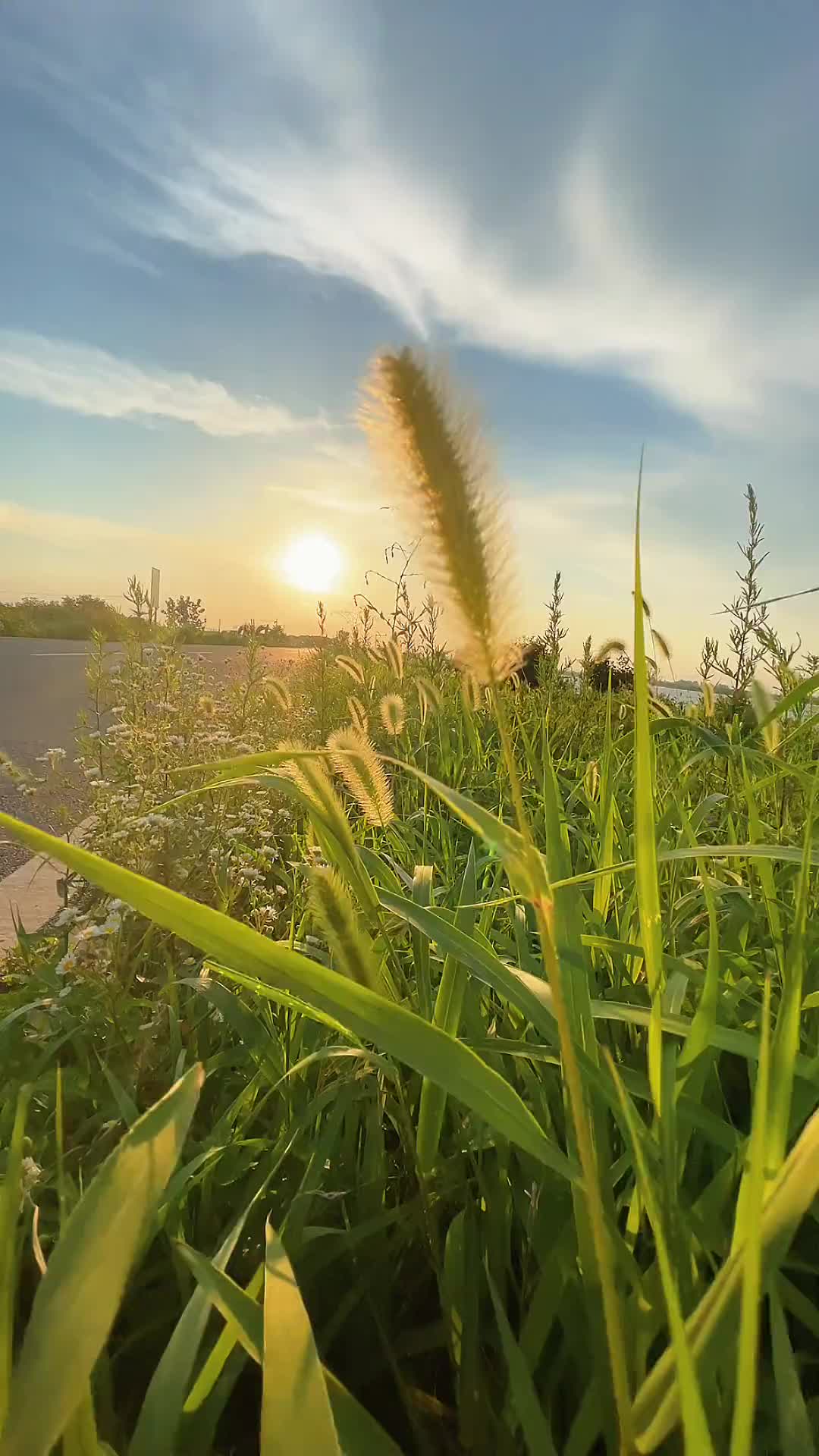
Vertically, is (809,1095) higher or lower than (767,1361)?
higher

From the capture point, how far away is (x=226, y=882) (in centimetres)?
191

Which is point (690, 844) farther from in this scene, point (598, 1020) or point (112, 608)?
point (112, 608)

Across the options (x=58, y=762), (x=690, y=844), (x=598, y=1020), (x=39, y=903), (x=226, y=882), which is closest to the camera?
(x=598, y=1020)

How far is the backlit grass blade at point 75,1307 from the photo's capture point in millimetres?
439

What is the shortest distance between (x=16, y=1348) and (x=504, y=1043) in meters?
0.54

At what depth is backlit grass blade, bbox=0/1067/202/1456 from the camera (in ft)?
1.44

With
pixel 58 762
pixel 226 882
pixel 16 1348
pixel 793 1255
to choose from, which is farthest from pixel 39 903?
pixel 793 1255

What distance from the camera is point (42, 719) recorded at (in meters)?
7.67

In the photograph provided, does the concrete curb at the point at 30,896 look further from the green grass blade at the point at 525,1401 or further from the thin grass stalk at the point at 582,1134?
→ the thin grass stalk at the point at 582,1134

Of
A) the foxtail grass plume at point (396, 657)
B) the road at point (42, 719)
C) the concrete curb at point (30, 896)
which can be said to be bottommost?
the concrete curb at point (30, 896)

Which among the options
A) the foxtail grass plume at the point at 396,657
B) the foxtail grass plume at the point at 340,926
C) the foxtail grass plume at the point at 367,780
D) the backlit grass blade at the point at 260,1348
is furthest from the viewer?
the foxtail grass plume at the point at 396,657

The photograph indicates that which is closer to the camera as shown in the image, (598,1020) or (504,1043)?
(504,1043)

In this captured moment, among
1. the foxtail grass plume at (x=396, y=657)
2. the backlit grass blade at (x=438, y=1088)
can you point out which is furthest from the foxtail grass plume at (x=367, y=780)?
the foxtail grass plume at (x=396, y=657)

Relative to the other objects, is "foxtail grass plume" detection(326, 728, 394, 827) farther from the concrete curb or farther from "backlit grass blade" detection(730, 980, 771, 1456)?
the concrete curb
